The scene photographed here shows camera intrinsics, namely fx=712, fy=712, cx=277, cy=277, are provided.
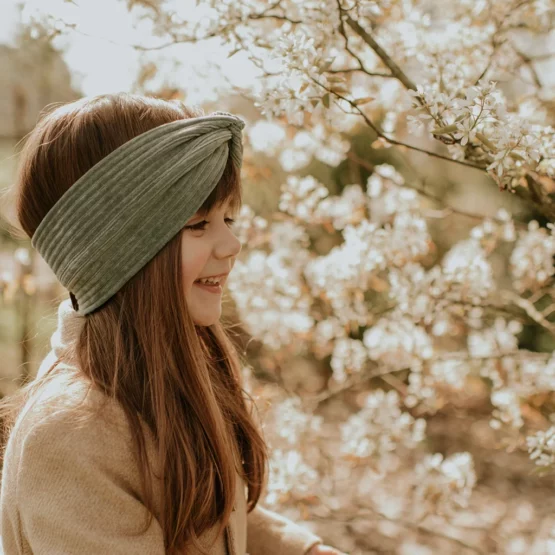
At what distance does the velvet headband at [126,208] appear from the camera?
130 cm

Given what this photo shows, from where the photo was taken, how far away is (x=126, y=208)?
130 cm

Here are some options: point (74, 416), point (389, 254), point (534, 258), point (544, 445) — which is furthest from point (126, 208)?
point (534, 258)

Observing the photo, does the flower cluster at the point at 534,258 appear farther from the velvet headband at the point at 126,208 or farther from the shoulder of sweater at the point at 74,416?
the shoulder of sweater at the point at 74,416

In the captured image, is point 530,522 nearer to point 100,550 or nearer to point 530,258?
point 530,258

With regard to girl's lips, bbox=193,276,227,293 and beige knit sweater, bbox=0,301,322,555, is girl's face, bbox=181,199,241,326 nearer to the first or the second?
girl's lips, bbox=193,276,227,293

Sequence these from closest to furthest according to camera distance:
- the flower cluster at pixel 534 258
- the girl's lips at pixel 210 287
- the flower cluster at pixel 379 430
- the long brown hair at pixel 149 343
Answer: the long brown hair at pixel 149 343 < the girl's lips at pixel 210 287 < the flower cluster at pixel 534 258 < the flower cluster at pixel 379 430

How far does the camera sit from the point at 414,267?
2.21m

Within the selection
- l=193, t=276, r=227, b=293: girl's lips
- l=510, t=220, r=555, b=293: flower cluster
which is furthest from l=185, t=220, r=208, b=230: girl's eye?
l=510, t=220, r=555, b=293: flower cluster

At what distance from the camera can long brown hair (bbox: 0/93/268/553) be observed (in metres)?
1.34

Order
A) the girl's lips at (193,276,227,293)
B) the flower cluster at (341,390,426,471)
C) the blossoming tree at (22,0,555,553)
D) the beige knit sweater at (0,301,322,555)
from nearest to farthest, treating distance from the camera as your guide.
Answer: the beige knit sweater at (0,301,322,555) < the girl's lips at (193,276,227,293) < the blossoming tree at (22,0,555,553) < the flower cluster at (341,390,426,471)

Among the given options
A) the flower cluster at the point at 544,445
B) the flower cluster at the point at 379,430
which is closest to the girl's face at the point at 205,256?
the flower cluster at the point at 544,445

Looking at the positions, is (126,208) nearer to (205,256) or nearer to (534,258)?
(205,256)

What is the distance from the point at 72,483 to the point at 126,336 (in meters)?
0.29

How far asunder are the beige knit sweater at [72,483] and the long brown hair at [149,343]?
0.03 m
